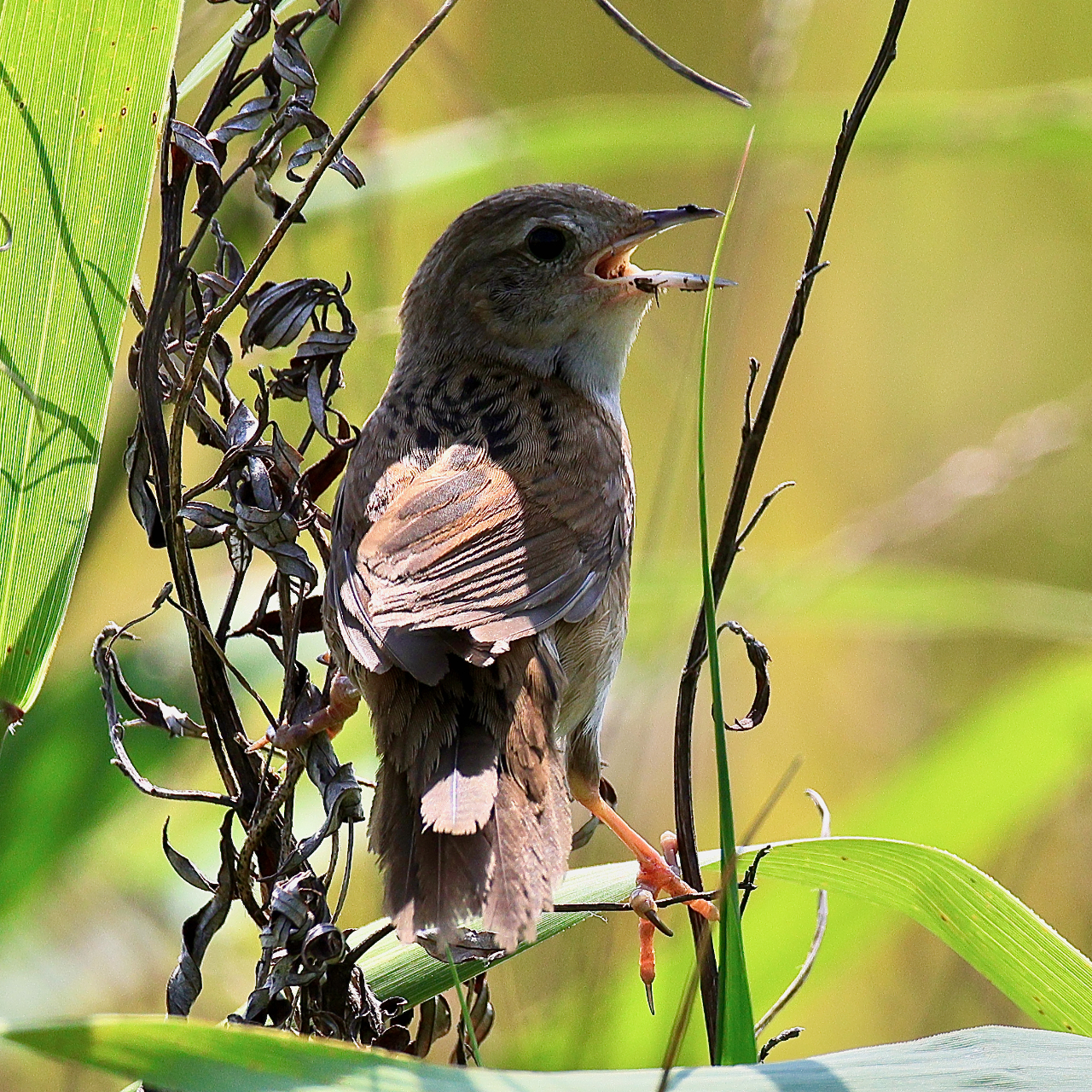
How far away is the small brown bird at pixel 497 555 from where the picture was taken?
1562 mm

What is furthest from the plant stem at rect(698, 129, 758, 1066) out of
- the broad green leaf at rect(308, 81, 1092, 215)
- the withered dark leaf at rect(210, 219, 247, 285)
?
the broad green leaf at rect(308, 81, 1092, 215)

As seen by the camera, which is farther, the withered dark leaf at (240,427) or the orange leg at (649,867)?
the orange leg at (649,867)

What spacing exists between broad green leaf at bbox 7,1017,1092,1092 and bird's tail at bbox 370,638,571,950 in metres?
0.36

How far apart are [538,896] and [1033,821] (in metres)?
2.18

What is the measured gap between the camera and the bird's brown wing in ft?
5.70

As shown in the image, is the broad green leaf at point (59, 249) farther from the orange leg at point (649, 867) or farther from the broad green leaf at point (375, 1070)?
the orange leg at point (649, 867)

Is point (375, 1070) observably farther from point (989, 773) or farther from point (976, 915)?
point (989, 773)

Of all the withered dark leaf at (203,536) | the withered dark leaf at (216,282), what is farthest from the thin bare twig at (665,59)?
the withered dark leaf at (203,536)

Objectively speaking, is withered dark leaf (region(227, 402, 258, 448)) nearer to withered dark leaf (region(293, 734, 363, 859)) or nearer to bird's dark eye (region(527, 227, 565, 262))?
withered dark leaf (region(293, 734, 363, 859))

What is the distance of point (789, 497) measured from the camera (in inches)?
191

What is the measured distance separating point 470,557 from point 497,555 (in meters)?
0.06

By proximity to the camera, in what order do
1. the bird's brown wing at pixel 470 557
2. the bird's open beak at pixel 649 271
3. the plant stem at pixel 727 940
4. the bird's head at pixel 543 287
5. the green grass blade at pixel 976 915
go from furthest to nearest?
the bird's head at pixel 543 287 → the bird's open beak at pixel 649 271 → the bird's brown wing at pixel 470 557 → the green grass blade at pixel 976 915 → the plant stem at pixel 727 940

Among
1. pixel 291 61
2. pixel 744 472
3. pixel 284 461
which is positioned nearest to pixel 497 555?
pixel 284 461

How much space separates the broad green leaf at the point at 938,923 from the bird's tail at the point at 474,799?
0.18 m
